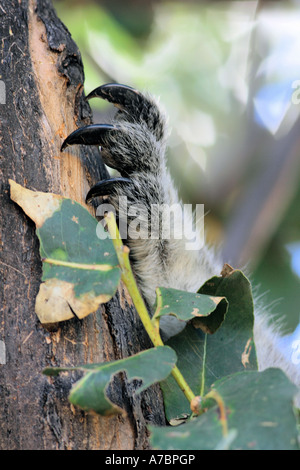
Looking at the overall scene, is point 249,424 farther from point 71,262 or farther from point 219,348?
point 71,262

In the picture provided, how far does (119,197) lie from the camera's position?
158 cm

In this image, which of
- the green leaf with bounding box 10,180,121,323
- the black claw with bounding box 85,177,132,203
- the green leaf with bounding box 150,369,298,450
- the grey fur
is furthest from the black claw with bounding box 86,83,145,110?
the green leaf with bounding box 150,369,298,450

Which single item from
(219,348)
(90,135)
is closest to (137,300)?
(219,348)

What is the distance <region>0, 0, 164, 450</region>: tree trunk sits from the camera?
962mm

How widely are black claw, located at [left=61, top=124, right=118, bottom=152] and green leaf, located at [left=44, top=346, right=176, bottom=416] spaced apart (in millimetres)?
676

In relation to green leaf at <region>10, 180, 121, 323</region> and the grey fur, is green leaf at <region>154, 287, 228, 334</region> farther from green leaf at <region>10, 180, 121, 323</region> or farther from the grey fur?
the grey fur

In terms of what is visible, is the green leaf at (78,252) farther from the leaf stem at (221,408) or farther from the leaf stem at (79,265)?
the leaf stem at (221,408)

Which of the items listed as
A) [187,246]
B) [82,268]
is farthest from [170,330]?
[82,268]

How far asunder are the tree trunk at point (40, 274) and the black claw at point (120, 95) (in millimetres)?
87

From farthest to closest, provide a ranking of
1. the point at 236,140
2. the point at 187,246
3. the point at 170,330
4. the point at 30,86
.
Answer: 1. the point at 236,140
2. the point at 187,246
3. the point at 170,330
4. the point at 30,86

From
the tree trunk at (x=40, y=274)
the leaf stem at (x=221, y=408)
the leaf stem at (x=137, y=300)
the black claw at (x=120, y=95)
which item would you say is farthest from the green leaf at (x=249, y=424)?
the black claw at (x=120, y=95)

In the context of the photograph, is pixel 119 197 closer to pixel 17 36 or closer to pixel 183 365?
pixel 17 36

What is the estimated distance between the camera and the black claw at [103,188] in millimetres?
1404

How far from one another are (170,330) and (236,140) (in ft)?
8.88
